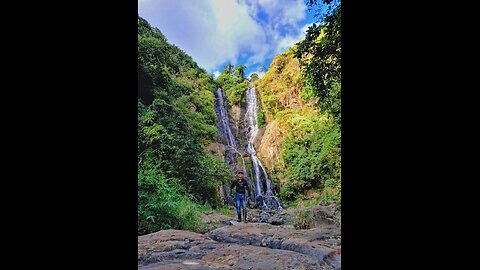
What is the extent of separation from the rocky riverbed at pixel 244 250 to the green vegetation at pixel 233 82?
7840 mm

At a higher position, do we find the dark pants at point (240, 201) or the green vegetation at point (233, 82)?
the green vegetation at point (233, 82)

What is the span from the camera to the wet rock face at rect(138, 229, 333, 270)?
325 centimetres

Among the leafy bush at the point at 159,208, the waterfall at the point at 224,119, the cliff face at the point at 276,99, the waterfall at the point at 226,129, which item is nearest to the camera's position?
the leafy bush at the point at 159,208

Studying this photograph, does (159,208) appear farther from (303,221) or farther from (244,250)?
(303,221)

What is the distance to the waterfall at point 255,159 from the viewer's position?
995cm

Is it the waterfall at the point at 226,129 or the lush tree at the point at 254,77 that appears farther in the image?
the lush tree at the point at 254,77

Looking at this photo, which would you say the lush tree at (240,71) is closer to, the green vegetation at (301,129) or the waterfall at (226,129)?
the green vegetation at (301,129)

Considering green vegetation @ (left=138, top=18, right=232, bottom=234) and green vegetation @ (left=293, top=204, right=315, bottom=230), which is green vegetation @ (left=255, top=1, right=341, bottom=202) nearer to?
green vegetation @ (left=293, top=204, right=315, bottom=230)

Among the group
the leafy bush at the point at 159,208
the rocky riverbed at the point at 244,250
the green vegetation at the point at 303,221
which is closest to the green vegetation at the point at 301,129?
the green vegetation at the point at 303,221

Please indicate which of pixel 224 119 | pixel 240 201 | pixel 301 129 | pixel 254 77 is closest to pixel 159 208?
pixel 240 201

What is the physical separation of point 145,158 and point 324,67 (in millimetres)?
4493
